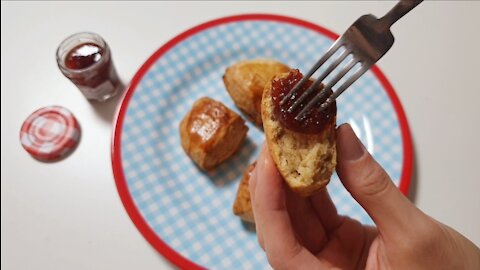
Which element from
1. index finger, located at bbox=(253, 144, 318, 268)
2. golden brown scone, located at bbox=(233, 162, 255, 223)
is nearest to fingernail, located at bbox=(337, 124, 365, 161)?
index finger, located at bbox=(253, 144, 318, 268)

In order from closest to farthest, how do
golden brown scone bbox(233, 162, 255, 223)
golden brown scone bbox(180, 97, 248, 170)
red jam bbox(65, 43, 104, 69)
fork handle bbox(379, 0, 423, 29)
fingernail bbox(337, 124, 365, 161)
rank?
1. fork handle bbox(379, 0, 423, 29)
2. fingernail bbox(337, 124, 365, 161)
3. golden brown scone bbox(233, 162, 255, 223)
4. golden brown scone bbox(180, 97, 248, 170)
5. red jam bbox(65, 43, 104, 69)

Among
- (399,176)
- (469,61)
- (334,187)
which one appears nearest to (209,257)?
(334,187)

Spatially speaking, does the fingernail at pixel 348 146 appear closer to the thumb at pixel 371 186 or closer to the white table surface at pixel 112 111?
the thumb at pixel 371 186

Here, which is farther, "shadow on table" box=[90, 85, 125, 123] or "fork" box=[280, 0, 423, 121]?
"shadow on table" box=[90, 85, 125, 123]

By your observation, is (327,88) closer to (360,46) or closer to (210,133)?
(360,46)

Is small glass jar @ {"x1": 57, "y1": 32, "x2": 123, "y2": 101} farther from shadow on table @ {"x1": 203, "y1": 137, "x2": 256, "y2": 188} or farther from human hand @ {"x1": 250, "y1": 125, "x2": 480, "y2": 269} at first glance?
human hand @ {"x1": 250, "y1": 125, "x2": 480, "y2": 269}

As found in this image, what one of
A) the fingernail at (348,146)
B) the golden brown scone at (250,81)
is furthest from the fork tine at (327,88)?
the golden brown scone at (250,81)
